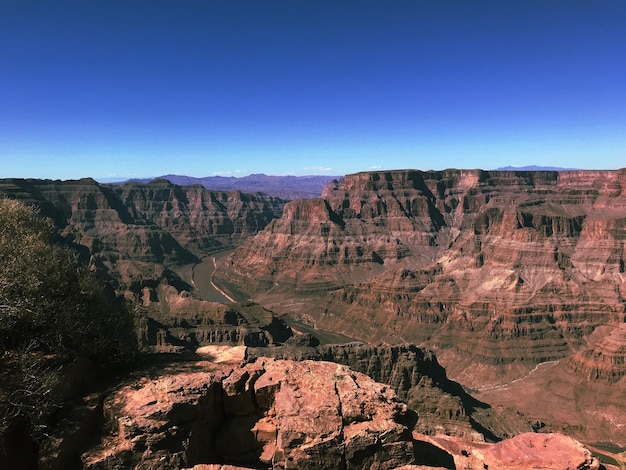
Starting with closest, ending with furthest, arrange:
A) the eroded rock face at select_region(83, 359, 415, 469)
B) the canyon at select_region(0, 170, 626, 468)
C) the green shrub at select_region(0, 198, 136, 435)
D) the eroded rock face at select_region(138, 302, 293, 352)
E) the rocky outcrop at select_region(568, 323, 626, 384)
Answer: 1. the green shrub at select_region(0, 198, 136, 435)
2. the eroded rock face at select_region(83, 359, 415, 469)
3. the canyon at select_region(0, 170, 626, 468)
4. the rocky outcrop at select_region(568, 323, 626, 384)
5. the eroded rock face at select_region(138, 302, 293, 352)

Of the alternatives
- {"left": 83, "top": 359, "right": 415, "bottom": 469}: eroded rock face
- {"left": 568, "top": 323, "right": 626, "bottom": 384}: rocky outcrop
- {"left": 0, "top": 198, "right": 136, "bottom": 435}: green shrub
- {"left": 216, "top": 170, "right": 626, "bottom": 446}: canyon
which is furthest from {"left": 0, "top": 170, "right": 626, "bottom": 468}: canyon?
{"left": 0, "top": 198, "right": 136, "bottom": 435}: green shrub

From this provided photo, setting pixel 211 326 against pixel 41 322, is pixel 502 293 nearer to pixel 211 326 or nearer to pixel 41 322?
pixel 211 326

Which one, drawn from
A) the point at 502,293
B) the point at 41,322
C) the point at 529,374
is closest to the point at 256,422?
the point at 41,322

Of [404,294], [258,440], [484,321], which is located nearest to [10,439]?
[258,440]

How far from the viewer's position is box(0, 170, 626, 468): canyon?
17.3 metres

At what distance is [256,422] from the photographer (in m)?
19.0

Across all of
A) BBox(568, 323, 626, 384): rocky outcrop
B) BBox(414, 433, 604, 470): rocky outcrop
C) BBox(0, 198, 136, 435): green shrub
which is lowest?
BBox(568, 323, 626, 384): rocky outcrop

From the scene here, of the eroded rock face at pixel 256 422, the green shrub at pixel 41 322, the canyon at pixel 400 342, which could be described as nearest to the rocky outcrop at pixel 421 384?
the canyon at pixel 400 342

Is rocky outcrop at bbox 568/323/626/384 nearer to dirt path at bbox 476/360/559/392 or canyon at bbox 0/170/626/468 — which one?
canyon at bbox 0/170/626/468

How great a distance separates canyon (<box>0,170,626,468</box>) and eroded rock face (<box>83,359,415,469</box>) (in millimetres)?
70

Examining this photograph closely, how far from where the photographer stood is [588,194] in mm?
160875

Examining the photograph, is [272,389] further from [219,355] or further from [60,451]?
[60,451]

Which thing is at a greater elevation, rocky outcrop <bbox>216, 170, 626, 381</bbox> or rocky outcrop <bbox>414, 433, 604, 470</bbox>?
rocky outcrop <bbox>414, 433, 604, 470</bbox>

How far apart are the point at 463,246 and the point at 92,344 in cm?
14326
